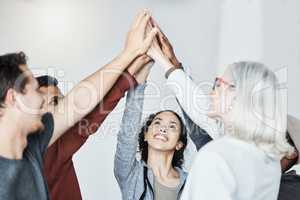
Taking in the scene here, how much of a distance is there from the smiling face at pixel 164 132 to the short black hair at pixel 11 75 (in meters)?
0.54

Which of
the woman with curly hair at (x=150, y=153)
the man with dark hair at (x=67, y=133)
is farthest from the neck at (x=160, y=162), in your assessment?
the man with dark hair at (x=67, y=133)

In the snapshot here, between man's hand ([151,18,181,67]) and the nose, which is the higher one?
Answer: man's hand ([151,18,181,67])

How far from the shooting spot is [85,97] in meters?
1.31

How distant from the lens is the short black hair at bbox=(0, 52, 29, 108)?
1.07 m

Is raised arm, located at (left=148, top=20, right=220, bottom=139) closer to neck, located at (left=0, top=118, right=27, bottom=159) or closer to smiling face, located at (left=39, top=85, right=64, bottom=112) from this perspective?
smiling face, located at (left=39, top=85, right=64, bottom=112)

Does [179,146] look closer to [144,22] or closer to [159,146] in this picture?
[159,146]

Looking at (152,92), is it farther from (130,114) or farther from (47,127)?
(47,127)

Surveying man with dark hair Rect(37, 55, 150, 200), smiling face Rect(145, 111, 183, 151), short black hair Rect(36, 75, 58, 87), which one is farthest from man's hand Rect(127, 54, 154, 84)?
short black hair Rect(36, 75, 58, 87)

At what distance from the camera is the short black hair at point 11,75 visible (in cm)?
107

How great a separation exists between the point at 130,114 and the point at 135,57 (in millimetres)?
192

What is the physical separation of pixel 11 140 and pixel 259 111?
2.05ft

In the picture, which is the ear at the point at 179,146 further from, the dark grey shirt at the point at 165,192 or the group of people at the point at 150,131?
the dark grey shirt at the point at 165,192

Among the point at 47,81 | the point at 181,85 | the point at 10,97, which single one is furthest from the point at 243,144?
the point at 47,81

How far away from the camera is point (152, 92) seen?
1.66m
